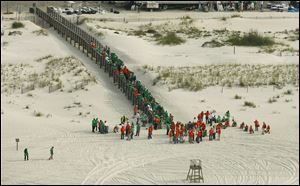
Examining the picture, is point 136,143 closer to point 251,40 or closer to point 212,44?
point 212,44

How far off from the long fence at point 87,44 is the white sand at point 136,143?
1.90 ft

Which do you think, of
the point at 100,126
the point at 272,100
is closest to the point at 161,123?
the point at 100,126

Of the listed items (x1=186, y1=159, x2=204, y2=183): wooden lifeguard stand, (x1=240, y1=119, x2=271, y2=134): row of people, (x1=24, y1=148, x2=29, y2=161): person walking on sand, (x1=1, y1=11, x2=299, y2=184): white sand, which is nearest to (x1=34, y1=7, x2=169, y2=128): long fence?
(x1=1, y1=11, x2=299, y2=184): white sand

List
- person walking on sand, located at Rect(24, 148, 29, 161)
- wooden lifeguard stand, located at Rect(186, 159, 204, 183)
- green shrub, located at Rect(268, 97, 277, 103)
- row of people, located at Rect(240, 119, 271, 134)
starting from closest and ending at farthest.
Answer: wooden lifeguard stand, located at Rect(186, 159, 204, 183) < person walking on sand, located at Rect(24, 148, 29, 161) < row of people, located at Rect(240, 119, 271, 134) < green shrub, located at Rect(268, 97, 277, 103)

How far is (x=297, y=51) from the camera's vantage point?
2253 inches

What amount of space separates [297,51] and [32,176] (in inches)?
1290

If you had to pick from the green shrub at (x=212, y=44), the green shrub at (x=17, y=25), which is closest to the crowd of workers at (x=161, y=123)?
the green shrub at (x=212, y=44)

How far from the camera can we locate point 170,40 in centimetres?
6025

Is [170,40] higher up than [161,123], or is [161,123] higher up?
[170,40]

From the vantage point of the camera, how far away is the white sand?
1195 inches

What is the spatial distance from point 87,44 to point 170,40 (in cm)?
883

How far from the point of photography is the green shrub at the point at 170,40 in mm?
59531

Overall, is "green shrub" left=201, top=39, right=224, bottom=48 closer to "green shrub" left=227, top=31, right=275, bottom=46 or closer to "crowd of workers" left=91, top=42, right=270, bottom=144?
"green shrub" left=227, top=31, right=275, bottom=46

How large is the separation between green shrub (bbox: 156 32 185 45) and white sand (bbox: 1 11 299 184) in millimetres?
7469
